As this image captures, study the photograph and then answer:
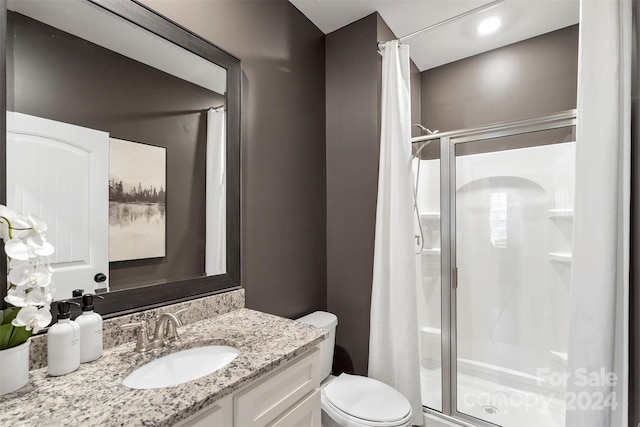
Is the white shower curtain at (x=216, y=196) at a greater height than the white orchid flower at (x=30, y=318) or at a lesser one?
greater

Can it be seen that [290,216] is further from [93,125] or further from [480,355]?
[480,355]

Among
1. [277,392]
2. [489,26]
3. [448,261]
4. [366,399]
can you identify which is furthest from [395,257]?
[489,26]

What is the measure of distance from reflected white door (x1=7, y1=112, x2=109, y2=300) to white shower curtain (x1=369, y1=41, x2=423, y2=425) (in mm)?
1350

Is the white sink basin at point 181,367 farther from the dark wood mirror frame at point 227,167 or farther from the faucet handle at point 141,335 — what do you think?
the dark wood mirror frame at point 227,167

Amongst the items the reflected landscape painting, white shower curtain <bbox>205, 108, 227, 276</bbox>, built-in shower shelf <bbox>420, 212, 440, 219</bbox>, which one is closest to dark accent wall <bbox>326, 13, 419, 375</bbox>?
built-in shower shelf <bbox>420, 212, 440, 219</bbox>

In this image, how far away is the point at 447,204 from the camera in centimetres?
204

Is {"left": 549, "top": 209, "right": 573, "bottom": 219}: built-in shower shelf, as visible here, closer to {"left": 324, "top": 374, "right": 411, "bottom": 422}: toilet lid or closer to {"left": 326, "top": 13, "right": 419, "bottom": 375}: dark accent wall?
{"left": 326, "top": 13, "right": 419, "bottom": 375}: dark accent wall

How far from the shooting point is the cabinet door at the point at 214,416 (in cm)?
73

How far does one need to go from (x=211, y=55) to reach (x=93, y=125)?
62 cm

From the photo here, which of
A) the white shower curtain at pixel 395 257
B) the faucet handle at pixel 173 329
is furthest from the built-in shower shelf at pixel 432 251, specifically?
the faucet handle at pixel 173 329

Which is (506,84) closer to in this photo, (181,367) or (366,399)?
(366,399)

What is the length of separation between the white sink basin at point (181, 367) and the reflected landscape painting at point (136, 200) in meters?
0.38

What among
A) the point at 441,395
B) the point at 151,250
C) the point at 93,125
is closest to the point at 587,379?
the point at 441,395

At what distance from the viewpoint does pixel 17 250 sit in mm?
728
